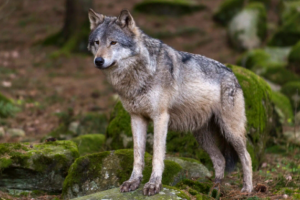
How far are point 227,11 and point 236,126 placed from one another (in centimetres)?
1360

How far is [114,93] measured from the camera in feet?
43.3

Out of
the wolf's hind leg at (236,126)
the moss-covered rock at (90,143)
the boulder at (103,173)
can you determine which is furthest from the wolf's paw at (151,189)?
the moss-covered rock at (90,143)

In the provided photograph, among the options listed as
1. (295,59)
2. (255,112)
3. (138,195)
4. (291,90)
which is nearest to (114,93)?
(291,90)

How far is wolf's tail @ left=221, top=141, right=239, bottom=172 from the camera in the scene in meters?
6.40

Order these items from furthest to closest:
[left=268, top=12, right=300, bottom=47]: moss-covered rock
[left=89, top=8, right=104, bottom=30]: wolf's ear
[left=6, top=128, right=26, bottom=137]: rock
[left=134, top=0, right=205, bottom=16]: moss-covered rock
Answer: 1. [left=134, top=0, right=205, bottom=16]: moss-covered rock
2. [left=268, top=12, right=300, bottom=47]: moss-covered rock
3. [left=6, top=128, right=26, bottom=137]: rock
4. [left=89, top=8, right=104, bottom=30]: wolf's ear

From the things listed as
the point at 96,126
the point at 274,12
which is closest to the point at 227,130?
the point at 96,126

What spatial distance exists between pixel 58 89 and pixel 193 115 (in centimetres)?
869

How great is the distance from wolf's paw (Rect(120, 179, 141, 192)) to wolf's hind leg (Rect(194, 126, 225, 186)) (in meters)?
1.76

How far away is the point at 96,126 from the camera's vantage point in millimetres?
9844

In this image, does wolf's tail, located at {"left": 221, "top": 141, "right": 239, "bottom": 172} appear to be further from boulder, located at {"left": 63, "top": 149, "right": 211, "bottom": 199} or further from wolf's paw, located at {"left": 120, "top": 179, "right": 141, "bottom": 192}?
wolf's paw, located at {"left": 120, "top": 179, "right": 141, "bottom": 192}

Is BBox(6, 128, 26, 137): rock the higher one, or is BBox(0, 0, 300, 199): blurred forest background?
BBox(0, 0, 300, 199): blurred forest background

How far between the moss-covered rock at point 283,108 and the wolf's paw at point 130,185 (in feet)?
17.1

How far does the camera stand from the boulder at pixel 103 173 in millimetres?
5484

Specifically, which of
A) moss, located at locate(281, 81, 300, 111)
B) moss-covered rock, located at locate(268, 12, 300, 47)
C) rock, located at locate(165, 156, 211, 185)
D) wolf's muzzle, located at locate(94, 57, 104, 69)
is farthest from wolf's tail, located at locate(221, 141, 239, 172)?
moss-covered rock, located at locate(268, 12, 300, 47)
